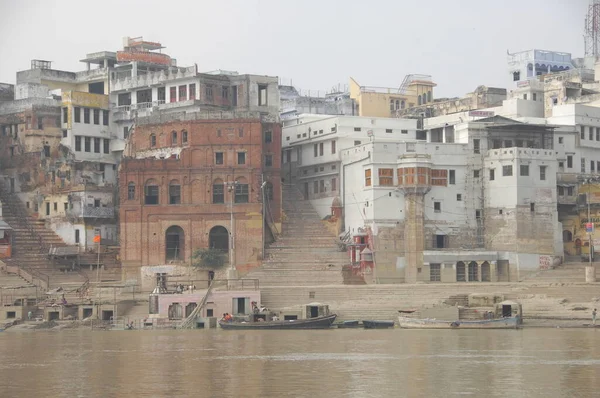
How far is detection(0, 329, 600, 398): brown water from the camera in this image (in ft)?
160

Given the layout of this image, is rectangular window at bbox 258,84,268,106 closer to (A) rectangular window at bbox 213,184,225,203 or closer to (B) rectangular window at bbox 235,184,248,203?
(B) rectangular window at bbox 235,184,248,203

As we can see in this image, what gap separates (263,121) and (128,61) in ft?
54.3

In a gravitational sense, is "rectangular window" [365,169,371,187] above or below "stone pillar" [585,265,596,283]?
above

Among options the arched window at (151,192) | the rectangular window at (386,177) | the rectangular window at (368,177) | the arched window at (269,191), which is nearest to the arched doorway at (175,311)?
the arched window at (151,192)

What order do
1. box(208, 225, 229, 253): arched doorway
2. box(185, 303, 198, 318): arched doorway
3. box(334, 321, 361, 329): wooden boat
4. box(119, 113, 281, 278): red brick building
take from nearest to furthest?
1. box(334, 321, 361, 329): wooden boat
2. box(185, 303, 198, 318): arched doorway
3. box(119, 113, 281, 278): red brick building
4. box(208, 225, 229, 253): arched doorway

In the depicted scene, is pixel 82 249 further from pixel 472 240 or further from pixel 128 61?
pixel 472 240

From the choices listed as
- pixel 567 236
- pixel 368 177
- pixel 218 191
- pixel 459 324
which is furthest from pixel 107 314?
pixel 567 236

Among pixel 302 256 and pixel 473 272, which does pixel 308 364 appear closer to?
pixel 302 256

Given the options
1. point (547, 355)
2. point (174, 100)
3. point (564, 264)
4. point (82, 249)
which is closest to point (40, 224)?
point (82, 249)

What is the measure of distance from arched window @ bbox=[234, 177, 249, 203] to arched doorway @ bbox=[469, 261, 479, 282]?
15.1 metres

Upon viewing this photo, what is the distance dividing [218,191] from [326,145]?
9.22 meters

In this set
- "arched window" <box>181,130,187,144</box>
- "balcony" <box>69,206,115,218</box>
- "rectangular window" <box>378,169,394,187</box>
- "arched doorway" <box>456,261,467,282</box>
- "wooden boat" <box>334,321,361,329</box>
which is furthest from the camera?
"balcony" <box>69,206,115,218</box>

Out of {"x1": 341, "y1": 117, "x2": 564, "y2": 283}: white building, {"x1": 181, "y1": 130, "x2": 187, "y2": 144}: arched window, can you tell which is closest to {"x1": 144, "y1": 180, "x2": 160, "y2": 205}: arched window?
{"x1": 181, "y1": 130, "x2": 187, "y2": 144}: arched window

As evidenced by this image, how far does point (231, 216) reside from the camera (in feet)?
297
